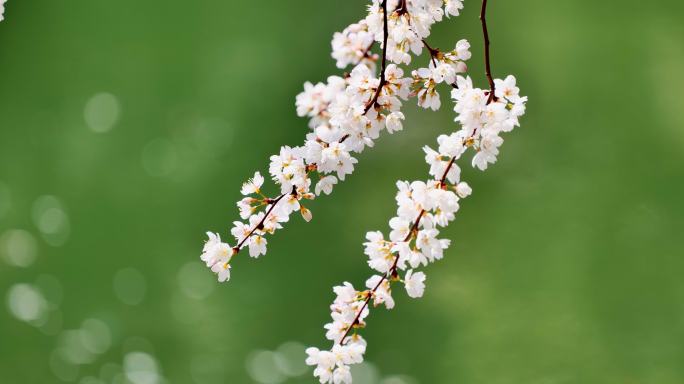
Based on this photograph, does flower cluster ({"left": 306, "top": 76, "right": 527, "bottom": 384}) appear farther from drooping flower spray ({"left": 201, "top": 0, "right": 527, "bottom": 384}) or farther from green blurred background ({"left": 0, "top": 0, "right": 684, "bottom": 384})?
green blurred background ({"left": 0, "top": 0, "right": 684, "bottom": 384})

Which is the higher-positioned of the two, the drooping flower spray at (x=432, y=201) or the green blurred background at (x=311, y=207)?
the green blurred background at (x=311, y=207)
